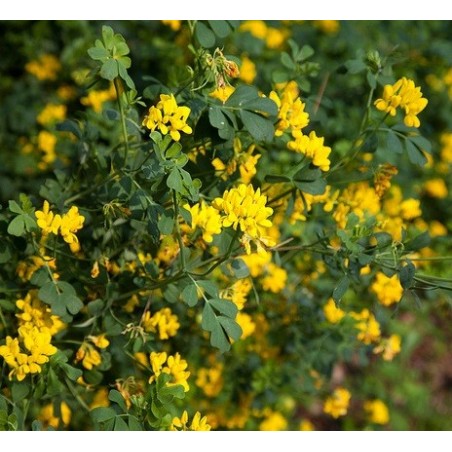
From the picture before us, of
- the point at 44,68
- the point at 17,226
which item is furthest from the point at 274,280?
the point at 44,68

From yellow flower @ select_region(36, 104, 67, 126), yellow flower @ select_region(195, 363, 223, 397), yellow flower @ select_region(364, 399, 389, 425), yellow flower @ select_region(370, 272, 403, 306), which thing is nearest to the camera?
yellow flower @ select_region(370, 272, 403, 306)

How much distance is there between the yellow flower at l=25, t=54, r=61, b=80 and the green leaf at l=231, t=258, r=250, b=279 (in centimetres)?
180

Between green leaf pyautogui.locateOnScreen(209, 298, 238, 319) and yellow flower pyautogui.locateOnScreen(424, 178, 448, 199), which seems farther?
yellow flower pyautogui.locateOnScreen(424, 178, 448, 199)

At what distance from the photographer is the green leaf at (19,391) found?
1.87 meters

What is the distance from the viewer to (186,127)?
5.57 feet

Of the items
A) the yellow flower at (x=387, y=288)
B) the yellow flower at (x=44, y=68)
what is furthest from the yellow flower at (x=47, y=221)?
the yellow flower at (x=44, y=68)

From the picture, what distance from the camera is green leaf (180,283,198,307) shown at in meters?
1.71

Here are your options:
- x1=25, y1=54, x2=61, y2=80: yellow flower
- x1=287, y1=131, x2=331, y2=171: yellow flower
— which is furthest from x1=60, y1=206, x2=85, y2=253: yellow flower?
x1=25, y1=54, x2=61, y2=80: yellow flower

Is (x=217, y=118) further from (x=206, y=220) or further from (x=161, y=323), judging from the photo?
(x=161, y=323)

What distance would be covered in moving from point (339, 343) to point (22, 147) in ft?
4.91

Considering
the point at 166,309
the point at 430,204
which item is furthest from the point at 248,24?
the point at 166,309

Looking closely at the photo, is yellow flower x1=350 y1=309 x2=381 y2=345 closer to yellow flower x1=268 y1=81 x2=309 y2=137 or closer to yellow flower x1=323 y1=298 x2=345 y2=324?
yellow flower x1=323 y1=298 x2=345 y2=324

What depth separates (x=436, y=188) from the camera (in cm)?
388

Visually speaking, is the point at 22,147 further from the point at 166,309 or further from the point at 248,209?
the point at 248,209
